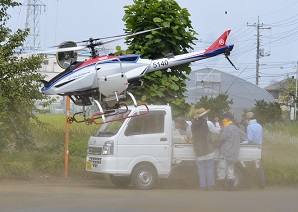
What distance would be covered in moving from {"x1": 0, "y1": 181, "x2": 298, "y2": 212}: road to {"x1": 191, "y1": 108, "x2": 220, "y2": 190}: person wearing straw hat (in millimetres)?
420

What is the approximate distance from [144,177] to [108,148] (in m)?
1.23

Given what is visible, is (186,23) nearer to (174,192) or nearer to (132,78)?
Answer: (132,78)

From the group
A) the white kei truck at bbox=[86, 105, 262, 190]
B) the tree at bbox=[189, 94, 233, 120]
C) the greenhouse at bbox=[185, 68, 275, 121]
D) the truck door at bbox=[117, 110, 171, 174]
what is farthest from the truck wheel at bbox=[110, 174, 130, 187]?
the greenhouse at bbox=[185, 68, 275, 121]

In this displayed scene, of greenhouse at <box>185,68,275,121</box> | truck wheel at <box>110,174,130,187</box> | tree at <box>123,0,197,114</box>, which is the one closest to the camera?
truck wheel at <box>110,174,130,187</box>

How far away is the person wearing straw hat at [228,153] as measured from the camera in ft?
53.7

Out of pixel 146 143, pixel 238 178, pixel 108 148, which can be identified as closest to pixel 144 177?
pixel 146 143

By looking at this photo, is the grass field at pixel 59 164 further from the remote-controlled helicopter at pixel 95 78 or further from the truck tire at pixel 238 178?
the remote-controlled helicopter at pixel 95 78

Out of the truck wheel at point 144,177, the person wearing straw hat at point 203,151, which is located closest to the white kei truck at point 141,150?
the truck wheel at point 144,177

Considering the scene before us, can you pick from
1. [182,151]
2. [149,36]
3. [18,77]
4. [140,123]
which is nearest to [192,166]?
[182,151]

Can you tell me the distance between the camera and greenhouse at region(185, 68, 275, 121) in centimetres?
4178

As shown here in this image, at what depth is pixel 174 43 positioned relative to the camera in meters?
18.9

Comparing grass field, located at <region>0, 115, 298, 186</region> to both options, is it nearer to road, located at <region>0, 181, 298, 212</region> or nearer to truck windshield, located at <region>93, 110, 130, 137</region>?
road, located at <region>0, 181, 298, 212</region>

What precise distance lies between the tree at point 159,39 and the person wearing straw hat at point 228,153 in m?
2.97

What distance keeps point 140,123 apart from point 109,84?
7.30ft
